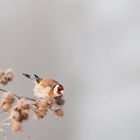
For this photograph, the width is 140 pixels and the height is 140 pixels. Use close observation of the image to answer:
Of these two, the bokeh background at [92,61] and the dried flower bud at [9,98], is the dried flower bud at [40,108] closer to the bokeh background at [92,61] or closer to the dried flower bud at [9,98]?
the dried flower bud at [9,98]

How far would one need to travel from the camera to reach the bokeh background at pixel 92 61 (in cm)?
145

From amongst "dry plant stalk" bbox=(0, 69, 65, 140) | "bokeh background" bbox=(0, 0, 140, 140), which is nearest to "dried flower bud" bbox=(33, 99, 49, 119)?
"dry plant stalk" bbox=(0, 69, 65, 140)

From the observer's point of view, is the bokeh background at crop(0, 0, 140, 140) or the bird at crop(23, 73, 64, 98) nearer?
the bird at crop(23, 73, 64, 98)

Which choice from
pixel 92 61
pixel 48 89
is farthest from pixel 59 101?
pixel 92 61

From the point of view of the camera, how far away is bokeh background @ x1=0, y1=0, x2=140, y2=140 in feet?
4.76

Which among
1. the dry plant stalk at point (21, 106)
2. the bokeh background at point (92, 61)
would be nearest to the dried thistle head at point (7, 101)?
the dry plant stalk at point (21, 106)

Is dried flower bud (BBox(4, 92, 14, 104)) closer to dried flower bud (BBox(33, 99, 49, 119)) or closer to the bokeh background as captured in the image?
dried flower bud (BBox(33, 99, 49, 119))

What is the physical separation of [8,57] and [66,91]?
11.3 inches

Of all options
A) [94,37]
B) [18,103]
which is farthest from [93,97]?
[18,103]

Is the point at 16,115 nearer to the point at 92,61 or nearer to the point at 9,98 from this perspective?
the point at 9,98

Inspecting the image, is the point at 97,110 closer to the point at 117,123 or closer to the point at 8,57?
the point at 117,123

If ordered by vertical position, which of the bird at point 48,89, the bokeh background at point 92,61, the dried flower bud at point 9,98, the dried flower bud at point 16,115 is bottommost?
the dried flower bud at point 16,115

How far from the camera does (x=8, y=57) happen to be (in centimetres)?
135

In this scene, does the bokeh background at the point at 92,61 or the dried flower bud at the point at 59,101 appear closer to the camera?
the dried flower bud at the point at 59,101
